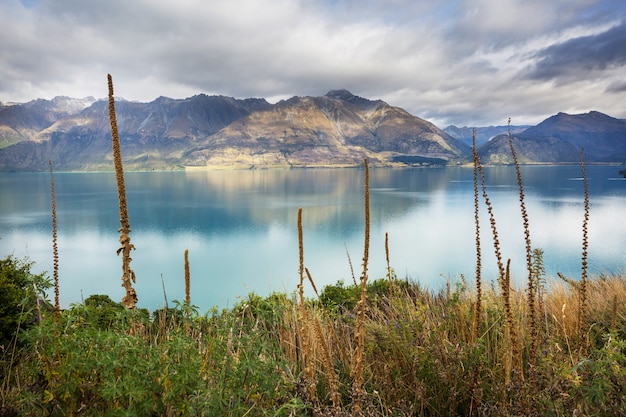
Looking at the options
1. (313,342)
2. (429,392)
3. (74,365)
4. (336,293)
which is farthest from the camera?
(336,293)

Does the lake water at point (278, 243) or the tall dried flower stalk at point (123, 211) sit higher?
the tall dried flower stalk at point (123, 211)

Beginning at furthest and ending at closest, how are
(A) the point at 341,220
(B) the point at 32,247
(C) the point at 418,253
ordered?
(A) the point at 341,220
(B) the point at 32,247
(C) the point at 418,253

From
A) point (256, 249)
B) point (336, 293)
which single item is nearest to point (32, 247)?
point (256, 249)

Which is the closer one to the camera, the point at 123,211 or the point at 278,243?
the point at 123,211

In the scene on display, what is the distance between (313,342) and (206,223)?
58614mm

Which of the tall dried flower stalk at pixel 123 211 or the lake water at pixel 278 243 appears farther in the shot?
the lake water at pixel 278 243

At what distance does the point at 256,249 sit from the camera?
42.4 meters

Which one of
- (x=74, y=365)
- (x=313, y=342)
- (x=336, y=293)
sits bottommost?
(x=336, y=293)

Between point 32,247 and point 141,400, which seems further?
point 32,247

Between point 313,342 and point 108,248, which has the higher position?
point 313,342

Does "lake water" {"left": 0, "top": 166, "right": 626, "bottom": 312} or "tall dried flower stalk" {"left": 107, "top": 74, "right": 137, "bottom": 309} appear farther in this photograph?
"lake water" {"left": 0, "top": 166, "right": 626, "bottom": 312}

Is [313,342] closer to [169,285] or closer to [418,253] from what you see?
[169,285]

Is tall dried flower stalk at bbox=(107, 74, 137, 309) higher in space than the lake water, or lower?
higher

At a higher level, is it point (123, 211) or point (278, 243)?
point (123, 211)
